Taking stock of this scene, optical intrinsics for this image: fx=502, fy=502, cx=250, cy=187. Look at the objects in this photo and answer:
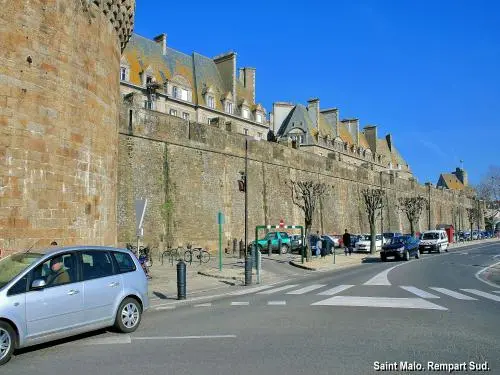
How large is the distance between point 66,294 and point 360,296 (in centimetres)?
738

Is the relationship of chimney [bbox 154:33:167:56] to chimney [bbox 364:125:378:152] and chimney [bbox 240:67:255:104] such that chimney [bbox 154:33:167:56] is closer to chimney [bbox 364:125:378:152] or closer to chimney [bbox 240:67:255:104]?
chimney [bbox 240:67:255:104]

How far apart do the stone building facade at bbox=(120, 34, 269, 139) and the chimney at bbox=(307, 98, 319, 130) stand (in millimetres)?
13122

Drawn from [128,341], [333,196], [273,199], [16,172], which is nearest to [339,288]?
[128,341]

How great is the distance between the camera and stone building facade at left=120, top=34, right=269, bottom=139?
47.5 metres

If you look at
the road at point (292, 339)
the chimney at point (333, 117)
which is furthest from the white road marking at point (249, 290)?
the chimney at point (333, 117)

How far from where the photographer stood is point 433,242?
36.8m

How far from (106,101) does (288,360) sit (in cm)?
1317

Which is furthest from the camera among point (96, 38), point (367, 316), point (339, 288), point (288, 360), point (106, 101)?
point (106, 101)

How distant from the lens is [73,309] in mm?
7016

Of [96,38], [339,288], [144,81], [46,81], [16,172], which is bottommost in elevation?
[339,288]

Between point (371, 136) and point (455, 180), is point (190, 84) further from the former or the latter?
point (455, 180)

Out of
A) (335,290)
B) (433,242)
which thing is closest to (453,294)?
(335,290)

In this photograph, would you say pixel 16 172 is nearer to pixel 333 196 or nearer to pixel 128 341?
pixel 128 341

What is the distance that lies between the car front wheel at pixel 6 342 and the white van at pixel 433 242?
34.7m
